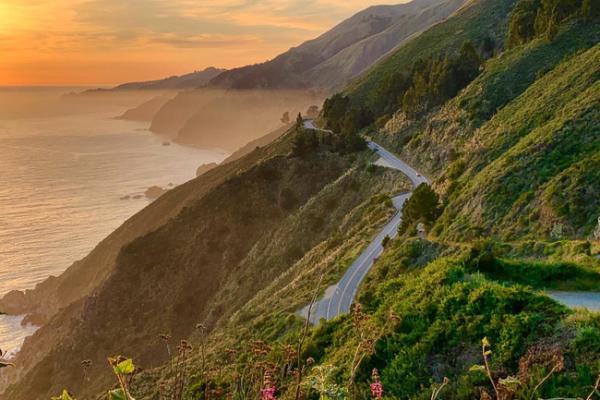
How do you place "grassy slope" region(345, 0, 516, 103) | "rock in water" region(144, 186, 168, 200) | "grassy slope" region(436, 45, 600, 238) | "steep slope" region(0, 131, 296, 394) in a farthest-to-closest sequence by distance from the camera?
"rock in water" region(144, 186, 168, 200)
"grassy slope" region(345, 0, 516, 103)
"steep slope" region(0, 131, 296, 394)
"grassy slope" region(436, 45, 600, 238)

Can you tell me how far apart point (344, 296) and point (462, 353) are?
1930 centimetres

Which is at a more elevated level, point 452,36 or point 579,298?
point 452,36

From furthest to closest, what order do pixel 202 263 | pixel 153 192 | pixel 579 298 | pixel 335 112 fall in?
pixel 153 192 < pixel 335 112 < pixel 202 263 < pixel 579 298

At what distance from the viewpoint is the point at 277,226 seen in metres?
62.4

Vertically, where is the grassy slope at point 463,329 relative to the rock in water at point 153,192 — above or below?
above

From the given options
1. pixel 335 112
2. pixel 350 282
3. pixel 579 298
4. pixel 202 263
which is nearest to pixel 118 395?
pixel 579 298

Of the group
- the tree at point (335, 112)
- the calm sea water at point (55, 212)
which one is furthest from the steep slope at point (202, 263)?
the calm sea water at point (55, 212)

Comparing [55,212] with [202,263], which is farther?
[55,212]

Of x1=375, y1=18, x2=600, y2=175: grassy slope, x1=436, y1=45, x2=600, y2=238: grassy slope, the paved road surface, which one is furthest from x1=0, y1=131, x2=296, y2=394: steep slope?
the paved road surface

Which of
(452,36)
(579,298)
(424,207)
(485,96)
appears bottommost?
(424,207)

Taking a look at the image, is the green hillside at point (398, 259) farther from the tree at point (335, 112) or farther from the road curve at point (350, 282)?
the road curve at point (350, 282)

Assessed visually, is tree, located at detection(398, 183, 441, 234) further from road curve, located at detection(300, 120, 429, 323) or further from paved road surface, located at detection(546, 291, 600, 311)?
paved road surface, located at detection(546, 291, 600, 311)

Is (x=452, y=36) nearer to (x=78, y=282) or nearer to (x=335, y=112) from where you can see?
(x=335, y=112)

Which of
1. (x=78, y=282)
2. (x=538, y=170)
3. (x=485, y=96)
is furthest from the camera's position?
(x=78, y=282)
